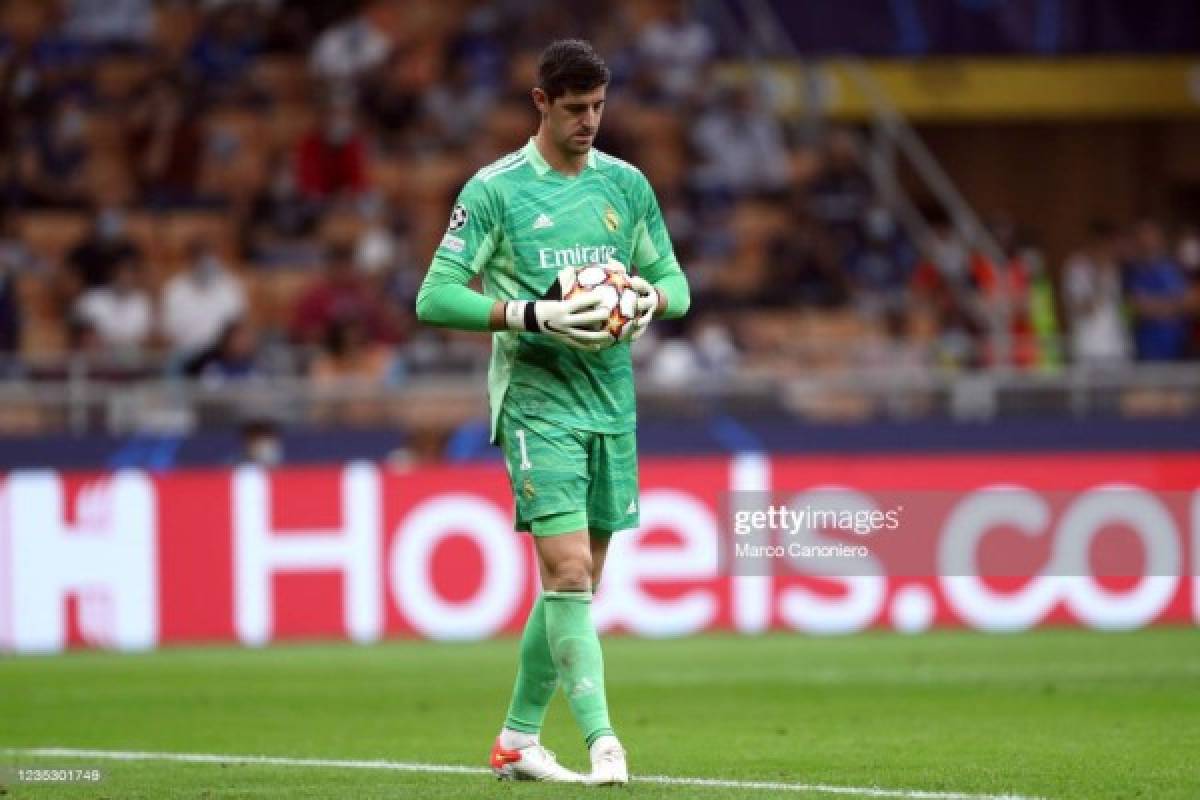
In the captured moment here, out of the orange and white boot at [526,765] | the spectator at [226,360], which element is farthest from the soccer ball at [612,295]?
the spectator at [226,360]

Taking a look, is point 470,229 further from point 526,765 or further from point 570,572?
point 526,765

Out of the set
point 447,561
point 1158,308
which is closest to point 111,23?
point 447,561

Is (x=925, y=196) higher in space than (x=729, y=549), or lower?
higher

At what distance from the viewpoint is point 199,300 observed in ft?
65.0

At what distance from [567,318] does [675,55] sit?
16.6 meters

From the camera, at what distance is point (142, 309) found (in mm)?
19719

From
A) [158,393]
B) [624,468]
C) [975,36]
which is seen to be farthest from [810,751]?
[975,36]

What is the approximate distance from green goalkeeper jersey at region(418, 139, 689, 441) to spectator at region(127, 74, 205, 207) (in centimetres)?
1383

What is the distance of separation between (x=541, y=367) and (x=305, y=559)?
29.4 ft

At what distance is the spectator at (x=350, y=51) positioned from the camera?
22.8 metres

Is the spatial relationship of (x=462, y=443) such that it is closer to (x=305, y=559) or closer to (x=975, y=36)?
(x=305, y=559)

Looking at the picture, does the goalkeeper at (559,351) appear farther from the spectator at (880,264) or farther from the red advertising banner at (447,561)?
the spectator at (880,264)

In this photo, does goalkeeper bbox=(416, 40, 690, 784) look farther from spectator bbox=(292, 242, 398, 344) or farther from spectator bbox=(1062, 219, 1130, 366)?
spectator bbox=(1062, 219, 1130, 366)

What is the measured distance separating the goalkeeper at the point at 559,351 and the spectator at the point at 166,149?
1380cm
